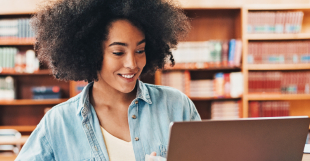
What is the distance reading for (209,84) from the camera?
10.6ft

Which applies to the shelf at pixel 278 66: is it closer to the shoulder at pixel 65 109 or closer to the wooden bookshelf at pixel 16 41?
the shoulder at pixel 65 109

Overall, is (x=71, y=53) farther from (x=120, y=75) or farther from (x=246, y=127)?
(x=246, y=127)

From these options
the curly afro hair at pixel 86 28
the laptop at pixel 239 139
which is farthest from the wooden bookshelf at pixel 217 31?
the laptop at pixel 239 139

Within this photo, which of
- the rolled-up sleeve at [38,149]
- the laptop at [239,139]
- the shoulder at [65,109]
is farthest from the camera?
the shoulder at [65,109]

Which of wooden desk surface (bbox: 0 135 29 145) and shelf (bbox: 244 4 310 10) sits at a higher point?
shelf (bbox: 244 4 310 10)

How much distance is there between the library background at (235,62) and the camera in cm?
316

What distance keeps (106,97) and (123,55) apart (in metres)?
0.23

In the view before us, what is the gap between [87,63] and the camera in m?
1.21

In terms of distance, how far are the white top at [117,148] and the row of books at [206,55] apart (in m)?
2.13

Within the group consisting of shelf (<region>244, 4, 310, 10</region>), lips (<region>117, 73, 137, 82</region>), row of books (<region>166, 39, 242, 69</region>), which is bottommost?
lips (<region>117, 73, 137, 82</region>)

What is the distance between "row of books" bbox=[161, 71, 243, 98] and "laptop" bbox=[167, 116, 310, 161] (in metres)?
2.49

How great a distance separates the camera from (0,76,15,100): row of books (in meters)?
3.32

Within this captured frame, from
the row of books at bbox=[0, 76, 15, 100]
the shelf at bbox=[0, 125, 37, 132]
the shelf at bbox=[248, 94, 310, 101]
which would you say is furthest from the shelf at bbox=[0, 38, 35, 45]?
the shelf at bbox=[248, 94, 310, 101]

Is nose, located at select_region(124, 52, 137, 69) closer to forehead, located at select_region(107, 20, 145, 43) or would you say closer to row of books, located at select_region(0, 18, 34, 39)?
forehead, located at select_region(107, 20, 145, 43)
